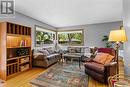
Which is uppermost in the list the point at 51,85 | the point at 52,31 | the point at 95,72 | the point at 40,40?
the point at 52,31

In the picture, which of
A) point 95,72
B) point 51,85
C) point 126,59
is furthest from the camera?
point 95,72

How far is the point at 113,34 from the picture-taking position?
8.28ft

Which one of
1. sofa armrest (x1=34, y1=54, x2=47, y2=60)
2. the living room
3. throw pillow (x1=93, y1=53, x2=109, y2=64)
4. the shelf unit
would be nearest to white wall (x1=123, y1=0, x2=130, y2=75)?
the living room

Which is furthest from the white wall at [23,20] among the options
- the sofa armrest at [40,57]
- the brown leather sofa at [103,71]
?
the brown leather sofa at [103,71]

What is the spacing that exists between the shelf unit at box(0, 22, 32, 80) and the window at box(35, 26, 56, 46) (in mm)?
1356

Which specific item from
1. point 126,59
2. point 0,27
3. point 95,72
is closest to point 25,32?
point 0,27

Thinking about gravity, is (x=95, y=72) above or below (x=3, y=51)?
below

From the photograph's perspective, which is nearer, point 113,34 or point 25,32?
point 113,34

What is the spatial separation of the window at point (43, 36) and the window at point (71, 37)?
76 centimetres

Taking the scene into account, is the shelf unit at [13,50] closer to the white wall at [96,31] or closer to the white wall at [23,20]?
the white wall at [23,20]

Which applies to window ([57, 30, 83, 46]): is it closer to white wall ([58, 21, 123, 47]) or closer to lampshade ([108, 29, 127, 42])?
white wall ([58, 21, 123, 47])

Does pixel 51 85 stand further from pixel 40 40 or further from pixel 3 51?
pixel 40 40

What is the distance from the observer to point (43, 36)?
21.1 feet

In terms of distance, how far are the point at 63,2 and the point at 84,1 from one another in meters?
0.67
